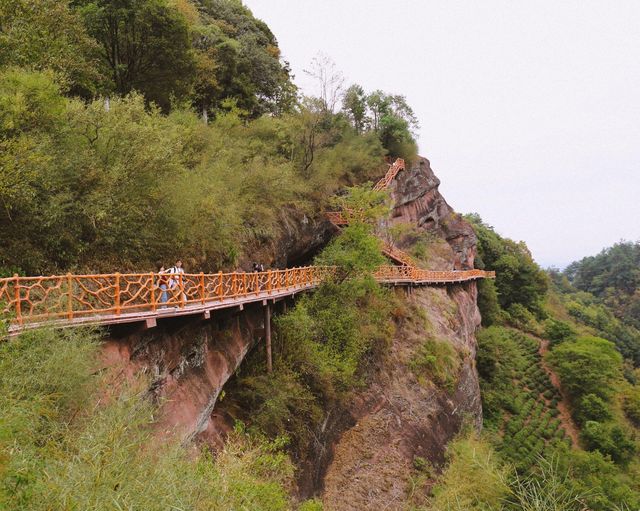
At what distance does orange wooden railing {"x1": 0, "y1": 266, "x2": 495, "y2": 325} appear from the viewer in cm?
748

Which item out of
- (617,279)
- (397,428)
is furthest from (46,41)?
(617,279)

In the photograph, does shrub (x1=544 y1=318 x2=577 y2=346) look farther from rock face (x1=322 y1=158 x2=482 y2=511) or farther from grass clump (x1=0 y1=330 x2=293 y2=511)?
grass clump (x1=0 y1=330 x2=293 y2=511)

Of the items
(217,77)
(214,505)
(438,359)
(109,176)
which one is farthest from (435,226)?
(214,505)

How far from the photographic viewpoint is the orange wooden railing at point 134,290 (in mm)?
7480

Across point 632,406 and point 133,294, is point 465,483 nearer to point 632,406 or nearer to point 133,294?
point 133,294

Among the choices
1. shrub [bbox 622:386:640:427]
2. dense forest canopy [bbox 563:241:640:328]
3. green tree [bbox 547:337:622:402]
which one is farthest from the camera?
dense forest canopy [bbox 563:241:640:328]

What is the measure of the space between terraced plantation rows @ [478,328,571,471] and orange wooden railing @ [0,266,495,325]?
42.7 feet

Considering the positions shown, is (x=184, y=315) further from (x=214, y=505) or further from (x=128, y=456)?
(x=214, y=505)

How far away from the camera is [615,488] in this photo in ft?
75.4

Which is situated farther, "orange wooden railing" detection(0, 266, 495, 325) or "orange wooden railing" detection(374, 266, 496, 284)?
"orange wooden railing" detection(374, 266, 496, 284)

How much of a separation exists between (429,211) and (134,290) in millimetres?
34670

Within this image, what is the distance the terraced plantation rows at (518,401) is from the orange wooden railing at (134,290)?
13.0 m

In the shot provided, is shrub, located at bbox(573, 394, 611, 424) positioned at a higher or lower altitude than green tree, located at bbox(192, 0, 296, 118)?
lower

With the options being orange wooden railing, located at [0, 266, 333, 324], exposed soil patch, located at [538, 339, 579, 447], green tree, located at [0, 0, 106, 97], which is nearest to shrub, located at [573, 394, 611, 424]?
exposed soil patch, located at [538, 339, 579, 447]
